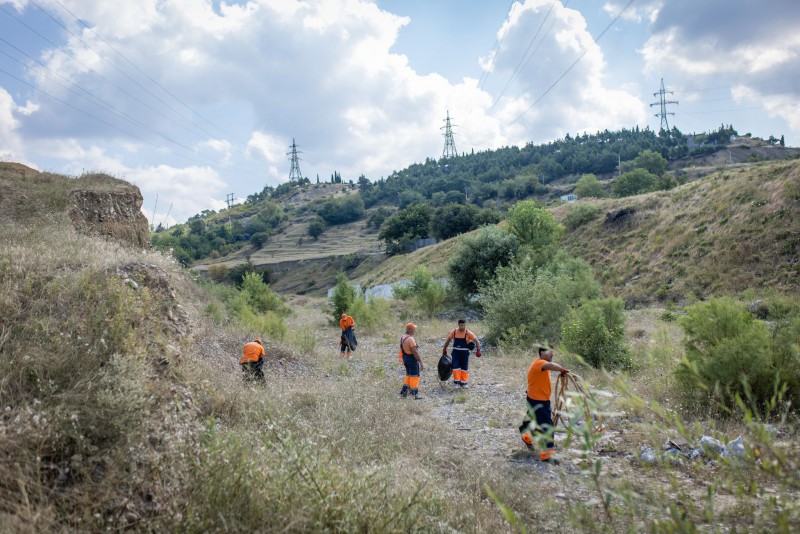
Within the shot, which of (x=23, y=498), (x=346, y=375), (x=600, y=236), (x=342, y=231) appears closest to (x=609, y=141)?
(x=342, y=231)

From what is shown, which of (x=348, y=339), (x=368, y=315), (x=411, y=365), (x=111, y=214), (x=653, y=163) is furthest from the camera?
(x=653, y=163)

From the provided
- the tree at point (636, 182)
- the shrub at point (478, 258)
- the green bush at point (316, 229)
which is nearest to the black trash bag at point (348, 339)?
the shrub at point (478, 258)

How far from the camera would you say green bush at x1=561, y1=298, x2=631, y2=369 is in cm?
1236

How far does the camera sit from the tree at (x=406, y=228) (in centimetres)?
7369

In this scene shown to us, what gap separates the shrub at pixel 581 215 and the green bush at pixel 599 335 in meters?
33.9

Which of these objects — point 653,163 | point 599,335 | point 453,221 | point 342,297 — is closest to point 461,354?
point 599,335

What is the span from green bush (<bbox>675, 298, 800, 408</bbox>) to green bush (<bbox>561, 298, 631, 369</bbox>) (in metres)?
4.10

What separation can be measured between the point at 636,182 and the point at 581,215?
108ft

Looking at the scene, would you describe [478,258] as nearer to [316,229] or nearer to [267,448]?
[267,448]

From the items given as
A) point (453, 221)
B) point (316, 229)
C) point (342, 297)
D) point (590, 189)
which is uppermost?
point (590, 189)

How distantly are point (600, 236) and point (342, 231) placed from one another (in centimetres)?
7331

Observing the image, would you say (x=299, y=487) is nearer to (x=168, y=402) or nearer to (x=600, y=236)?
(x=168, y=402)

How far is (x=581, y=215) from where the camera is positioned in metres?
45.5

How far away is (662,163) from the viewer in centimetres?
8750
